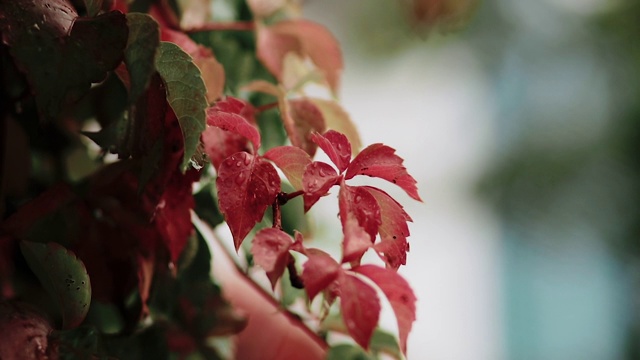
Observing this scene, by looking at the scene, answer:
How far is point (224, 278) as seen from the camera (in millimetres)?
520

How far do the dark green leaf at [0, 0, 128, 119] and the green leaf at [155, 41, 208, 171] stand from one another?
0.01 metres

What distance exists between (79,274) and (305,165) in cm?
8

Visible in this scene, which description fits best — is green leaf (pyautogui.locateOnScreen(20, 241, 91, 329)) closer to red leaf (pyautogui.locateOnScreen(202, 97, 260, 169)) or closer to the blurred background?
red leaf (pyautogui.locateOnScreen(202, 97, 260, 169))

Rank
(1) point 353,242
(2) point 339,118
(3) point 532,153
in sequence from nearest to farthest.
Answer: (1) point 353,242 → (2) point 339,118 → (3) point 532,153

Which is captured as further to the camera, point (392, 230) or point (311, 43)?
point (311, 43)

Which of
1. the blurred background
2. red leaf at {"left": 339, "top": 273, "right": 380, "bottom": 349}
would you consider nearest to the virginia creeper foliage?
red leaf at {"left": 339, "top": 273, "right": 380, "bottom": 349}

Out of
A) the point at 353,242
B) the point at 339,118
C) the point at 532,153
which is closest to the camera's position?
the point at 353,242

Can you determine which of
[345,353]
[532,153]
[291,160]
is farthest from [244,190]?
[532,153]

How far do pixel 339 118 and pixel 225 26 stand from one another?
0.27 ft

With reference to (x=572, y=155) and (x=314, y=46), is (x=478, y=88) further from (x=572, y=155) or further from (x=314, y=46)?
(x=314, y=46)

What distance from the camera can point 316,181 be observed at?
22cm

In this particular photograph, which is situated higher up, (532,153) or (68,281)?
(532,153)

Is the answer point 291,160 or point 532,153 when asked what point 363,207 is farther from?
point 532,153

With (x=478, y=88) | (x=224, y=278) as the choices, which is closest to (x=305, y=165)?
(x=224, y=278)
